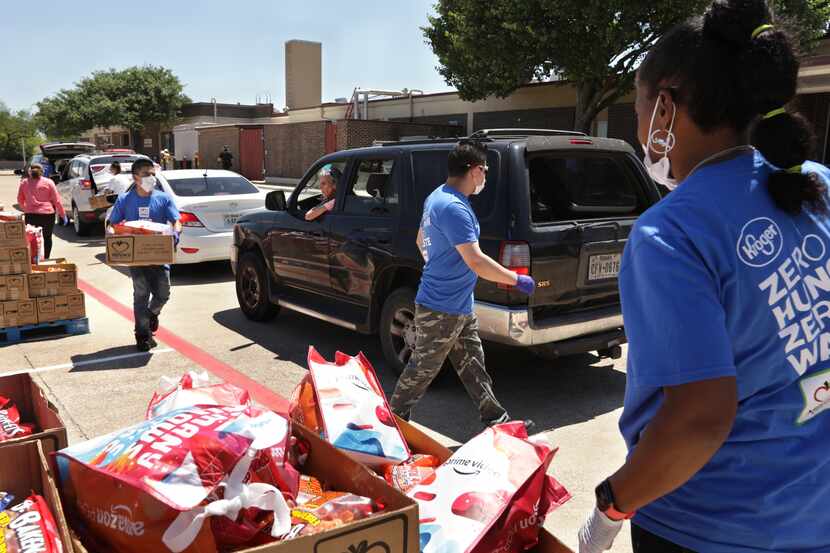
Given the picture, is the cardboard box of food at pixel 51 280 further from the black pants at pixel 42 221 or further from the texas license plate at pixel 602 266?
the texas license plate at pixel 602 266

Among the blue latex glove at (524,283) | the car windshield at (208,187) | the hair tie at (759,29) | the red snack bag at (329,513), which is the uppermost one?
the hair tie at (759,29)

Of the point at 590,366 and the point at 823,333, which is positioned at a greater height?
the point at 823,333

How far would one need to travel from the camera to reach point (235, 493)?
176 centimetres

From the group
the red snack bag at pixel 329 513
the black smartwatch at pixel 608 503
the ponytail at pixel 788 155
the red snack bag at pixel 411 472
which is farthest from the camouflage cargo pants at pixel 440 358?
the ponytail at pixel 788 155

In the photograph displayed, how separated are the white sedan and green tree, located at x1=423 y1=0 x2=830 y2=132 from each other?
1202 centimetres

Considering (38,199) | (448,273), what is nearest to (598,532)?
(448,273)

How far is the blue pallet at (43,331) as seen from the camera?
23.7 feet

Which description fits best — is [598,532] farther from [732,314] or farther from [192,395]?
[192,395]

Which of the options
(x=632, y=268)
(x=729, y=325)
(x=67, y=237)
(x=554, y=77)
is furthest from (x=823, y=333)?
(x=554, y=77)

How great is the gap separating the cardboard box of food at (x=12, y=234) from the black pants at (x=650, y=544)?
730 centimetres

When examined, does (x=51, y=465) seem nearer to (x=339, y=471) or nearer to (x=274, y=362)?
(x=339, y=471)

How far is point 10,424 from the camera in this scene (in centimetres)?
279

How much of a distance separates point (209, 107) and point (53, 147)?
3247 centimetres

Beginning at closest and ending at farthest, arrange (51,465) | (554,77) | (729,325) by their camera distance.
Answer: (729,325)
(51,465)
(554,77)
